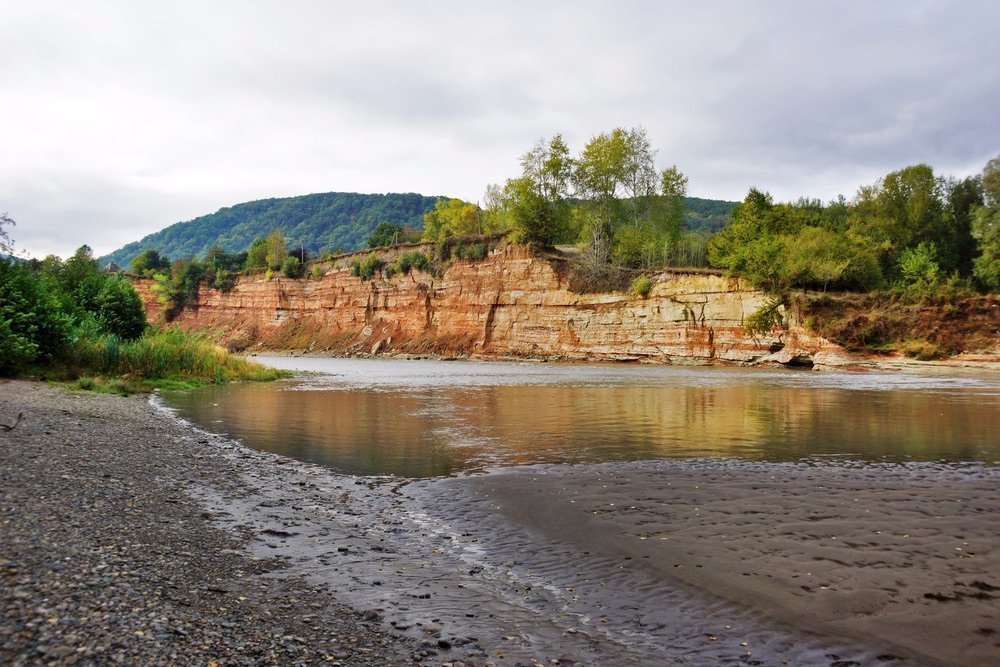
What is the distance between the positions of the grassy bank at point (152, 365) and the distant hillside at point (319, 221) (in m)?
139

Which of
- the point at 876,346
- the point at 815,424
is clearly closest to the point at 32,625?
the point at 815,424

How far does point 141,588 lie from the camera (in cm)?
457

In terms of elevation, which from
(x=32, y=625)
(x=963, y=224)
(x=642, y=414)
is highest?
(x=963, y=224)

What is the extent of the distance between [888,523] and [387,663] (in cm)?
590

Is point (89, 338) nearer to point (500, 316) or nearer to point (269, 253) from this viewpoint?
point (500, 316)

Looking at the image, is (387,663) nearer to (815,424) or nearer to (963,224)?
(815,424)

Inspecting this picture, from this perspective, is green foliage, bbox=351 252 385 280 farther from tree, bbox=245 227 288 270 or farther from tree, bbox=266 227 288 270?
tree, bbox=245 227 288 270

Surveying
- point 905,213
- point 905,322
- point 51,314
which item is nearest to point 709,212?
point 905,213

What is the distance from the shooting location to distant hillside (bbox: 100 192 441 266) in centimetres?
17650

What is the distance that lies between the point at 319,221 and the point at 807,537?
192681 millimetres

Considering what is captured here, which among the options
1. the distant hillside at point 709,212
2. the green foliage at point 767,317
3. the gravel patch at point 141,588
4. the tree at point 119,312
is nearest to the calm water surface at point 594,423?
the gravel patch at point 141,588

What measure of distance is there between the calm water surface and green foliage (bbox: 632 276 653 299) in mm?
30084

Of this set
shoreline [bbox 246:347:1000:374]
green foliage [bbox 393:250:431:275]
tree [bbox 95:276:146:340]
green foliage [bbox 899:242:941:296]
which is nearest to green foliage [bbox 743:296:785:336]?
shoreline [bbox 246:347:1000:374]

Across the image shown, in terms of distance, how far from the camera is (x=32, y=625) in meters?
3.79
